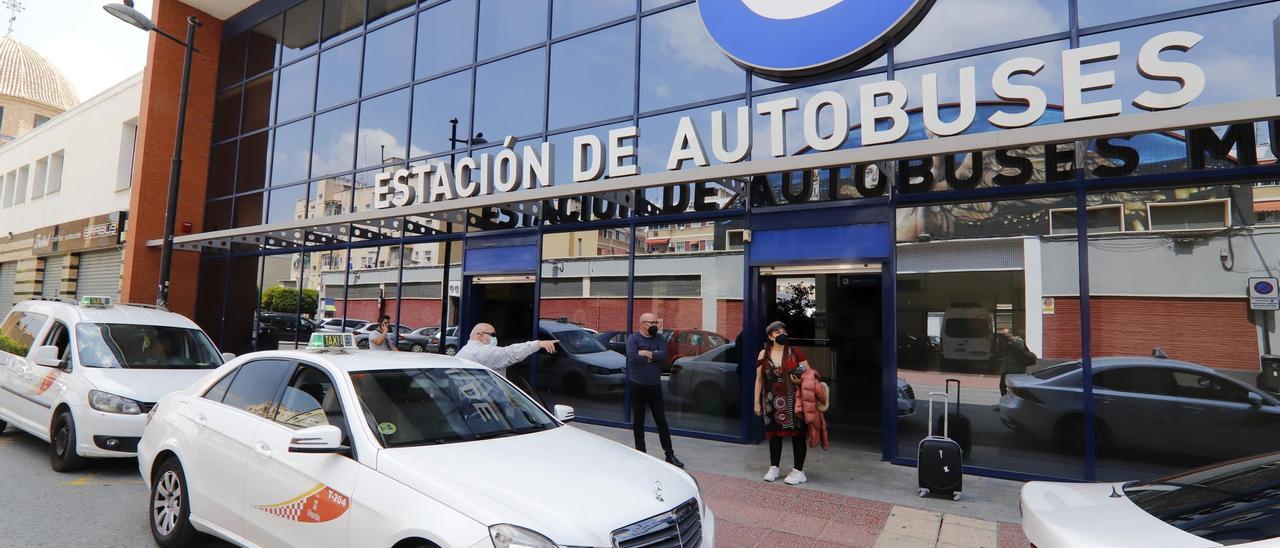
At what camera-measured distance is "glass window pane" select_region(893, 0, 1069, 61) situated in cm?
729

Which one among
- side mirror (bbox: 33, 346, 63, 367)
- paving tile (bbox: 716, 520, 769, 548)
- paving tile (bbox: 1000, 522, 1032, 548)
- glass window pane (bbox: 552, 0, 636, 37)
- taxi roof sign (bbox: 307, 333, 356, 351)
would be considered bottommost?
paving tile (bbox: 716, 520, 769, 548)

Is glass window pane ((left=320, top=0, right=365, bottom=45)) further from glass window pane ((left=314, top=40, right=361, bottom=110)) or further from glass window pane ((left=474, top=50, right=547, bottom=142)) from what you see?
glass window pane ((left=474, top=50, right=547, bottom=142))

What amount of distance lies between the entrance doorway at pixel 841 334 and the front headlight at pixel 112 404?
745 centimetres

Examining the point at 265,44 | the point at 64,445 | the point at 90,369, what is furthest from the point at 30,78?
the point at 64,445

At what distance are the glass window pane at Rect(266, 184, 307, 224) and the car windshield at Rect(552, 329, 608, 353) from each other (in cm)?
809

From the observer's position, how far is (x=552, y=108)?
10.9 meters

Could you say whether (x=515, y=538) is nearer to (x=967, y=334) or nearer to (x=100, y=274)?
(x=967, y=334)

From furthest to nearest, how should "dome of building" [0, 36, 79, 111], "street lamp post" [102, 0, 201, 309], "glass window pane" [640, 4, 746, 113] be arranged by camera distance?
"dome of building" [0, 36, 79, 111]
"street lamp post" [102, 0, 201, 309]
"glass window pane" [640, 4, 746, 113]

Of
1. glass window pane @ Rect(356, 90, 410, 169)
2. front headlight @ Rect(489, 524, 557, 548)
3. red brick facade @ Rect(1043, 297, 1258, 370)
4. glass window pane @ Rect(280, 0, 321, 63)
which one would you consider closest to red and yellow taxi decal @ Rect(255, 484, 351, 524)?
front headlight @ Rect(489, 524, 557, 548)

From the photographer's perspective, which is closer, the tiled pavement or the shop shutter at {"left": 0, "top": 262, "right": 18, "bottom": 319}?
the tiled pavement

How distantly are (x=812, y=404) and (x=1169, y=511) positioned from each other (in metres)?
3.86

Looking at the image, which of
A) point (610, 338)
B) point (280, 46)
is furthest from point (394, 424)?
point (280, 46)

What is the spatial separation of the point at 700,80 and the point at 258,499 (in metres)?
7.75

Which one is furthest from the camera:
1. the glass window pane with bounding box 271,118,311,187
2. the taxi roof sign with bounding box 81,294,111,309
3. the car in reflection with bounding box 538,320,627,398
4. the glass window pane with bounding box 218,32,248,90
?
the glass window pane with bounding box 218,32,248,90
